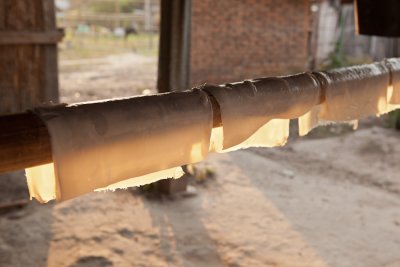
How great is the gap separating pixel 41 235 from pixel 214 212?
1996 millimetres

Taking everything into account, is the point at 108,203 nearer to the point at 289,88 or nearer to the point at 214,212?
the point at 214,212

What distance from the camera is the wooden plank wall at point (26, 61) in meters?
5.74

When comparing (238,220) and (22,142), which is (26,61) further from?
(22,142)

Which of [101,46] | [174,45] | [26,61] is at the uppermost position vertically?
[174,45]

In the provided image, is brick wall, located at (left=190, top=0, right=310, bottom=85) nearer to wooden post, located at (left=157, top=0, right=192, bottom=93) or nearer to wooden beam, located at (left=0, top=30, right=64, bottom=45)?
wooden beam, located at (left=0, top=30, right=64, bottom=45)

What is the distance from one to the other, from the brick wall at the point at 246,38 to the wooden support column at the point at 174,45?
15.1 ft

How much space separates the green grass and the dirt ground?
12.0m

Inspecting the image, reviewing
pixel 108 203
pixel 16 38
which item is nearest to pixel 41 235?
pixel 108 203

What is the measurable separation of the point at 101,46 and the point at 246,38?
34.8 feet

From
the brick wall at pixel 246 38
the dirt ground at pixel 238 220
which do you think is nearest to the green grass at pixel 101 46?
the brick wall at pixel 246 38

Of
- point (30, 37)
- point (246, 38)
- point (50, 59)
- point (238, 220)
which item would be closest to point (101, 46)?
point (246, 38)

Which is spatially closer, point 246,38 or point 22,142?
point 22,142

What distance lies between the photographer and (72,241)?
4.51 m

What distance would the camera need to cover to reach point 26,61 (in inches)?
237
